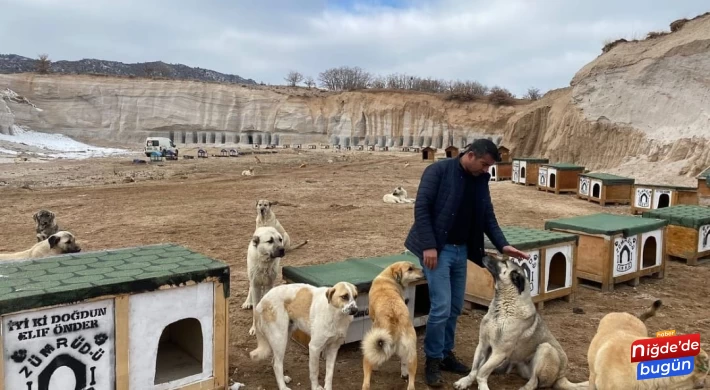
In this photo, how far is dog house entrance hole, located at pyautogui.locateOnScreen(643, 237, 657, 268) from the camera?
28.8 feet

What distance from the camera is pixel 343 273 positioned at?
5941mm

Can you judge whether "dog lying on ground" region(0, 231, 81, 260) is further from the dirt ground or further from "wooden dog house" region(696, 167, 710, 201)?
"wooden dog house" region(696, 167, 710, 201)

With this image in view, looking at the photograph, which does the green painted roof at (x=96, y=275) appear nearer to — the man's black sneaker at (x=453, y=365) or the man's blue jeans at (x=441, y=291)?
the man's blue jeans at (x=441, y=291)

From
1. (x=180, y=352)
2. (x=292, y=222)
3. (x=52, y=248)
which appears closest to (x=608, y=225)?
(x=180, y=352)

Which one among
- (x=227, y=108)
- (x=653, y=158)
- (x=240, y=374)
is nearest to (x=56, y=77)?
(x=227, y=108)

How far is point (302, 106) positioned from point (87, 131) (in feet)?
98.2

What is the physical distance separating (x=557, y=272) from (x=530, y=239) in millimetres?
1066

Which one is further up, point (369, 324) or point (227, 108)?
point (227, 108)

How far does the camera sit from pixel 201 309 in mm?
4238

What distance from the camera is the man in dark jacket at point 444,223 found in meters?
4.67

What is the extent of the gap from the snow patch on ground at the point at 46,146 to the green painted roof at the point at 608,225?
43.8 meters

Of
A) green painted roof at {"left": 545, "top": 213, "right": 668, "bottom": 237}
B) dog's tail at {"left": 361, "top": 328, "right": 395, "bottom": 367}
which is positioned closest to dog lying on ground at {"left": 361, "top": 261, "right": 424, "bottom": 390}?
dog's tail at {"left": 361, "top": 328, "right": 395, "bottom": 367}

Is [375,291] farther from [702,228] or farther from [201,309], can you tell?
[702,228]

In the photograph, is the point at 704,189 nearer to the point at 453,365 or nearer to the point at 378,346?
the point at 453,365
